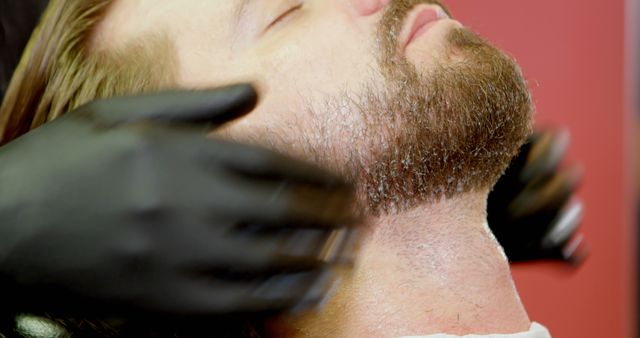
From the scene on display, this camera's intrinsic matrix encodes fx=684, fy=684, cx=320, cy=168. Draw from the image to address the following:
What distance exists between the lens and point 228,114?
0.82 m

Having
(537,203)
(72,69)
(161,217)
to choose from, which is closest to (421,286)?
(161,217)

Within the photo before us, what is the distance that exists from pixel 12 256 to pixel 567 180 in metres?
1.13

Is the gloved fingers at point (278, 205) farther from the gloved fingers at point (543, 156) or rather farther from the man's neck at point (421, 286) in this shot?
the gloved fingers at point (543, 156)

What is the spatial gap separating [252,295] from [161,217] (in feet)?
0.44

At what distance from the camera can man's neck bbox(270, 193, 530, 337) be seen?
38.3 inches

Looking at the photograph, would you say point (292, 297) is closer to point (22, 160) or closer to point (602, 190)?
point (22, 160)

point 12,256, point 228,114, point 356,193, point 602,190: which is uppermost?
point 228,114

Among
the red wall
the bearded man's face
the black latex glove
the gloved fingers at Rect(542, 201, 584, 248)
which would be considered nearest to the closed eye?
the bearded man's face

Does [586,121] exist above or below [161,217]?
below

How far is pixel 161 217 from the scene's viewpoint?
748 mm

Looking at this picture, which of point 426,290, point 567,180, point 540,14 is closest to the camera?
point 426,290

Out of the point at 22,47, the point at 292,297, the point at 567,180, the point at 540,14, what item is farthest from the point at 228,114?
the point at 540,14

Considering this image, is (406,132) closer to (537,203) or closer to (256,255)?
(256,255)

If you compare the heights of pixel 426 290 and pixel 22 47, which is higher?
pixel 426 290
